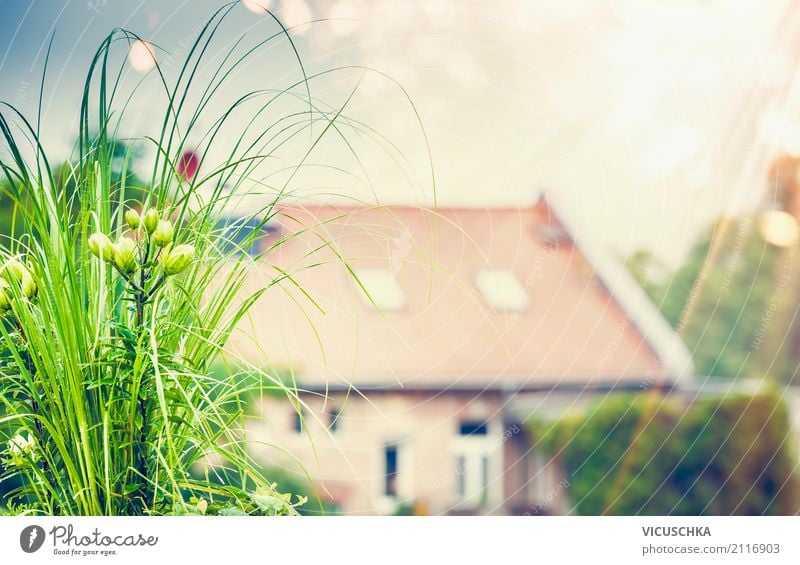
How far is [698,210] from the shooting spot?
1281mm

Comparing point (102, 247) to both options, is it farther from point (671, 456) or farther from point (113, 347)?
point (671, 456)

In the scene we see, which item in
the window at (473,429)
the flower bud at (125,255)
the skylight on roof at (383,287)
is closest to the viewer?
the flower bud at (125,255)

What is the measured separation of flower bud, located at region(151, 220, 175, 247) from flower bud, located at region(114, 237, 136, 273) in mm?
20

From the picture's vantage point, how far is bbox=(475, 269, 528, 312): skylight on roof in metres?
1.23

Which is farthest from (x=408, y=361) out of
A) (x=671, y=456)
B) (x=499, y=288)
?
(x=671, y=456)

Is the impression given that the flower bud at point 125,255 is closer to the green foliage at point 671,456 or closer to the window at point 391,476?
the window at point 391,476

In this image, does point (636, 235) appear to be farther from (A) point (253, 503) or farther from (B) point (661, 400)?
(B) point (661, 400)

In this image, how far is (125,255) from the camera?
22.8 inches

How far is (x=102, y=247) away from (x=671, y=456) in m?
1.98

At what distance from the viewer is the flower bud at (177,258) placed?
1.91ft

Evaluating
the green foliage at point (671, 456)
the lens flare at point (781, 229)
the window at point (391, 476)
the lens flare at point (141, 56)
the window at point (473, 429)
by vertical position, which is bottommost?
the window at point (391, 476)

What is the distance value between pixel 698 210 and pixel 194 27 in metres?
0.91

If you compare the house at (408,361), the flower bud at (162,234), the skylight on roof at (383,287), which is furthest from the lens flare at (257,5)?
the flower bud at (162,234)

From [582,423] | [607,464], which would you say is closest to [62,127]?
[582,423]
